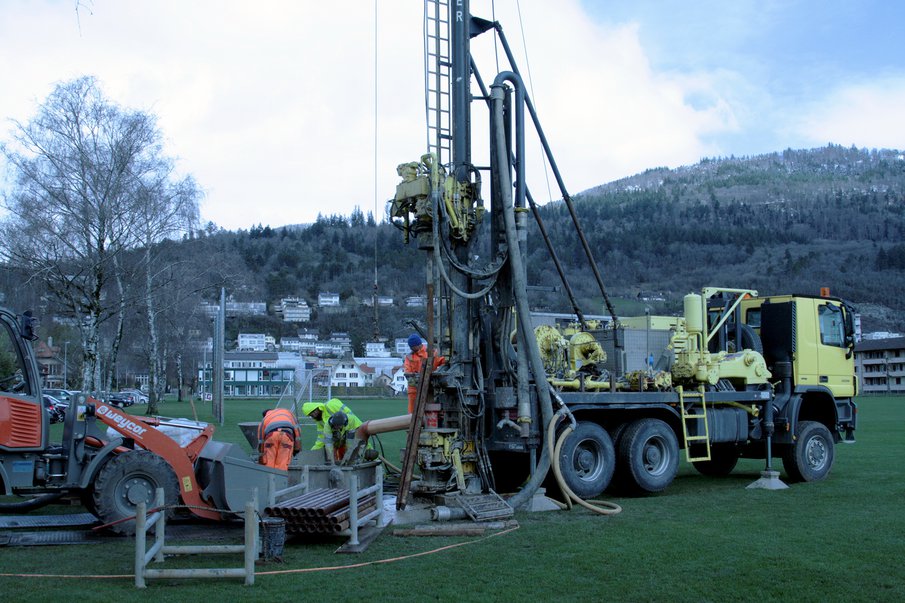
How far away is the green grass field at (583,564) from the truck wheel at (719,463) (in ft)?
13.8

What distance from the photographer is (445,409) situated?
11.9 meters

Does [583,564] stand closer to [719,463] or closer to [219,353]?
[719,463]

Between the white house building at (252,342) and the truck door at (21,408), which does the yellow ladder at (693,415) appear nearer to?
the truck door at (21,408)

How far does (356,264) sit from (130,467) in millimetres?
188072

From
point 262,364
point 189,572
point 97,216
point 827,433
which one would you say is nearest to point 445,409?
point 189,572

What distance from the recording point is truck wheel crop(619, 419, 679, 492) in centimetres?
1273

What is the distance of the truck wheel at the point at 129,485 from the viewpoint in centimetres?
982

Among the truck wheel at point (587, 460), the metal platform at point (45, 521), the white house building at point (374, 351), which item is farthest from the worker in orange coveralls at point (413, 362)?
the white house building at point (374, 351)

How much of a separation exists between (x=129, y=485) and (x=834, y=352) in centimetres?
1209

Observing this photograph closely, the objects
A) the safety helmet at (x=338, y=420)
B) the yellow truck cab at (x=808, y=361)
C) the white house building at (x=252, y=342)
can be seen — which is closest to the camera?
the safety helmet at (x=338, y=420)

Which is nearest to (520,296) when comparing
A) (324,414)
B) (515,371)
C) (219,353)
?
(515,371)

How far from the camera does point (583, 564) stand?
812 centimetres

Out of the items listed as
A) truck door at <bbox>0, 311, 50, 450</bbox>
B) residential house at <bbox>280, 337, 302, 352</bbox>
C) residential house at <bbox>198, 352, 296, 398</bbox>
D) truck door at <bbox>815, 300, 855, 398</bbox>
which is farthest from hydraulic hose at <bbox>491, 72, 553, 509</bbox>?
residential house at <bbox>280, 337, 302, 352</bbox>

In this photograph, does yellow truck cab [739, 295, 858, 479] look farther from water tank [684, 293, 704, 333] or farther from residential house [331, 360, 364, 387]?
residential house [331, 360, 364, 387]
